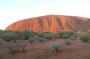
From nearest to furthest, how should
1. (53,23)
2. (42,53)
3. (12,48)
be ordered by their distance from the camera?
1. (42,53)
2. (12,48)
3. (53,23)

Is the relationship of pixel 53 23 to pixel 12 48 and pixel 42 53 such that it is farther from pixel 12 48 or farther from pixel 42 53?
pixel 42 53

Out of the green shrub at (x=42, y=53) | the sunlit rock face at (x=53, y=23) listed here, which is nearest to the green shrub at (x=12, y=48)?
the green shrub at (x=42, y=53)

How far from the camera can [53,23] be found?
6225cm

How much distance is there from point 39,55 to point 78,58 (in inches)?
127

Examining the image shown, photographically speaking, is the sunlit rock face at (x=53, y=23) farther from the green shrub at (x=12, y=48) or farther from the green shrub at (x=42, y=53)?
the green shrub at (x=42, y=53)

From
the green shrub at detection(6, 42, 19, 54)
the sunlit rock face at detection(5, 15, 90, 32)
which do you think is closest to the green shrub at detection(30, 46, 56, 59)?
the green shrub at detection(6, 42, 19, 54)

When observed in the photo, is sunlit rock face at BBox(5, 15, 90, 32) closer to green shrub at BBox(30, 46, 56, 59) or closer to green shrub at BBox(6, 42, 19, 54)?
green shrub at BBox(6, 42, 19, 54)

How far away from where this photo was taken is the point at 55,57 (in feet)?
62.2

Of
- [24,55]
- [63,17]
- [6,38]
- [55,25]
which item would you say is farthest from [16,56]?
[63,17]

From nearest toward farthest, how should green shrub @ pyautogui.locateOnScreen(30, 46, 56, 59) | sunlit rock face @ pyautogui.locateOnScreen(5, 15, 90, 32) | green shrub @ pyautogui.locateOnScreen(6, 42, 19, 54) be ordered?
green shrub @ pyautogui.locateOnScreen(30, 46, 56, 59), green shrub @ pyautogui.locateOnScreen(6, 42, 19, 54), sunlit rock face @ pyautogui.locateOnScreen(5, 15, 90, 32)

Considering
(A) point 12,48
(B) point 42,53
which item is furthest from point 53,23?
(B) point 42,53

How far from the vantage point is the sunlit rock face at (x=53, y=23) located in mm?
60562

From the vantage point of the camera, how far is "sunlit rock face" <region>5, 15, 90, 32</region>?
2384 inches

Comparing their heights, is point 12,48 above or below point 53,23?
above
